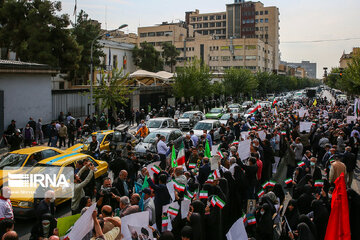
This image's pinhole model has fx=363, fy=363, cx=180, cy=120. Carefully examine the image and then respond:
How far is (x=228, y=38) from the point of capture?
114 meters

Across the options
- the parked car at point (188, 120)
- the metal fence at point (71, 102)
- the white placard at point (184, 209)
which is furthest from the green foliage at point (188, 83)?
the white placard at point (184, 209)

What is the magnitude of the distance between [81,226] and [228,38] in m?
113

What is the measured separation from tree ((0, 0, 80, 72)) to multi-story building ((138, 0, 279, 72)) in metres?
55.6

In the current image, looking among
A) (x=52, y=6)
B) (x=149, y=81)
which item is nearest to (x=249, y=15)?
(x=149, y=81)

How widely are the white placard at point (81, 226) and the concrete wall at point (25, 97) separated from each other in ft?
59.5

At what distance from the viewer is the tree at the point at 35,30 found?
2686 cm

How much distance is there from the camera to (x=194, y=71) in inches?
1581

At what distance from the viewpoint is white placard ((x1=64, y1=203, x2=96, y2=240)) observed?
5223mm

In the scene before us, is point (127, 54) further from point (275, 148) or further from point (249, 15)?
point (249, 15)

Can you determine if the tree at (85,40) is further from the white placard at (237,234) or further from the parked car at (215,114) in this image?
the white placard at (237,234)

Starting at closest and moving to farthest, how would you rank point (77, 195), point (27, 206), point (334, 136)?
1. point (77, 195)
2. point (27, 206)
3. point (334, 136)

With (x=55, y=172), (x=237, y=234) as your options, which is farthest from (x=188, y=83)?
(x=237, y=234)

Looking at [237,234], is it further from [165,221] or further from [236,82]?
[236,82]

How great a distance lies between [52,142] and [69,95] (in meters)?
7.87
